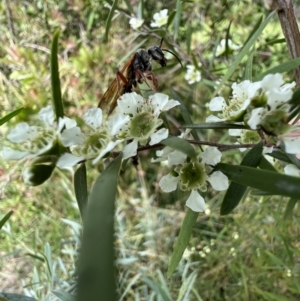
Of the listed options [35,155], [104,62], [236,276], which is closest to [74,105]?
[104,62]

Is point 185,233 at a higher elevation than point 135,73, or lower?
lower

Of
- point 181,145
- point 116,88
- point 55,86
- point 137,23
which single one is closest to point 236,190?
point 181,145

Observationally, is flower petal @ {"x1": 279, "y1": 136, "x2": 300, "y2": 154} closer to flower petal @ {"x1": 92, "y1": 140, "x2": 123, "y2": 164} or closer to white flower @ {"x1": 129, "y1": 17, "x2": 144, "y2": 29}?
flower petal @ {"x1": 92, "y1": 140, "x2": 123, "y2": 164}

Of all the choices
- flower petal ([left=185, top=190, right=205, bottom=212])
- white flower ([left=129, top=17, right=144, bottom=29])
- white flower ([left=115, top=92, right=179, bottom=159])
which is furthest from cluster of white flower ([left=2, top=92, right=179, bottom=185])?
white flower ([left=129, top=17, right=144, bottom=29])

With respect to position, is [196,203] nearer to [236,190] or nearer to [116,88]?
[236,190]

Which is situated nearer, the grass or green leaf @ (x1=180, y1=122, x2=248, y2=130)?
green leaf @ (x1=180, y1=122, x2=248, y2=130)

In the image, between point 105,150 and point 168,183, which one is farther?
point 168,183

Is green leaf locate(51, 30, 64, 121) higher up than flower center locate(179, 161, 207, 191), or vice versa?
green leaf locate(51, 30, 64, 121)
